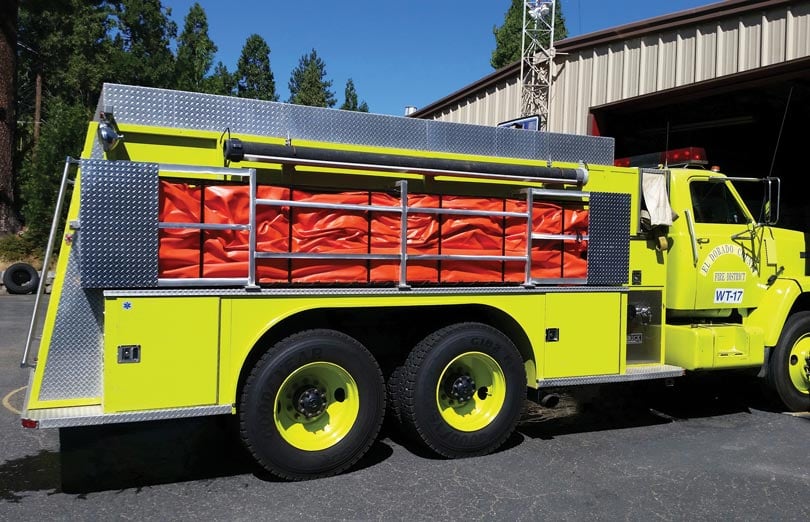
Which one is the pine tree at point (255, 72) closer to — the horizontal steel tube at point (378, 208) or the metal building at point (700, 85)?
the metal building at point (700, 85)

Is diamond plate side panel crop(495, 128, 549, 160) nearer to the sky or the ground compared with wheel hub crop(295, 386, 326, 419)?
nearer to the sky

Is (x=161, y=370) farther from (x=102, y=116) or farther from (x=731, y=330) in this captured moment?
(x=731, y=330)

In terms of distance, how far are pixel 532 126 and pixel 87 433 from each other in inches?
247

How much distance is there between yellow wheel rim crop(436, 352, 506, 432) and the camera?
5.38 meters

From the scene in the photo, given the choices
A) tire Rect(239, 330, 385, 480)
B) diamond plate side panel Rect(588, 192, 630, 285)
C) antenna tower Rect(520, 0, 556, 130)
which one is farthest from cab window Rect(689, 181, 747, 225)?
antenna tower Rect(520, 0, 556, 130)

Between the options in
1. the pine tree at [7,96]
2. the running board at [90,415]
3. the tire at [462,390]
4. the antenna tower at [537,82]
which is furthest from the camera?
the pine tree at [7,96]

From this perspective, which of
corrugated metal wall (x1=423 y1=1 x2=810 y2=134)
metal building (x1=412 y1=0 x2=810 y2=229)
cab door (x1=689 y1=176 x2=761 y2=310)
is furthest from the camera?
metal building (x1=412 y1=0 x2=810 y2=229)

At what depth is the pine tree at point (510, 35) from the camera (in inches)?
1272

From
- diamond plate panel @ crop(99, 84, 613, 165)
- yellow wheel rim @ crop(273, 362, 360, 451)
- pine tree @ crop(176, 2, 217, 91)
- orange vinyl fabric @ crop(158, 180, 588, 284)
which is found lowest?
yellow wheel rim @ crop(273, 362, 360, 451)

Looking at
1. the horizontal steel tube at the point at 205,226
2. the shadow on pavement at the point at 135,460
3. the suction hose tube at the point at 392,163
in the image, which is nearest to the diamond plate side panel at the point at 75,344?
the horizontal steel tube at the point at 205,226

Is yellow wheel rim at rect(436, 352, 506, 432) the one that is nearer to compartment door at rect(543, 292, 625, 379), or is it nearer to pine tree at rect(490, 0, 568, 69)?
compartment door at rect(543, 292, 625, 379)

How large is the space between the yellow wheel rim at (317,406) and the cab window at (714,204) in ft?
13.2

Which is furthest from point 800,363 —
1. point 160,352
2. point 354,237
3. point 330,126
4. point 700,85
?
point 160,352

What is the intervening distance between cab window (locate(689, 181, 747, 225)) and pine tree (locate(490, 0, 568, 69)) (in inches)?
1043
